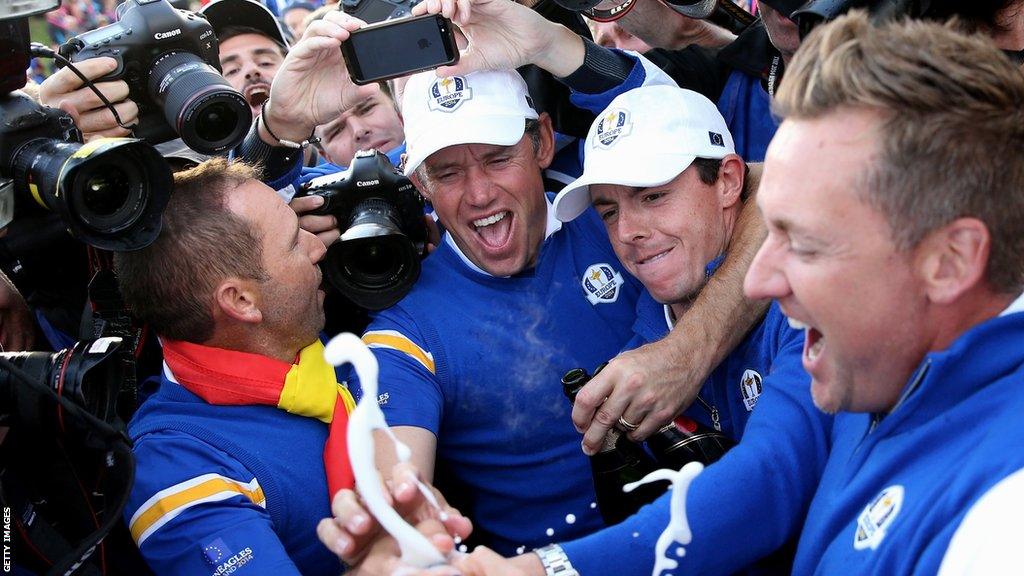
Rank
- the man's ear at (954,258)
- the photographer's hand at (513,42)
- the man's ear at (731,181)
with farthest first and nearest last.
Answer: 1. the photographer's hand at (513,42)
2. the man's ear at (731,181)
3. the man's ear at (954,258)

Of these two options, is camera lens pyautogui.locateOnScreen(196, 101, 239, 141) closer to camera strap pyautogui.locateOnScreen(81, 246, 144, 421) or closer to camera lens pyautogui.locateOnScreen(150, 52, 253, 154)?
camera lens pyautogui.locateOnScreen(150, 52, 253, 154)

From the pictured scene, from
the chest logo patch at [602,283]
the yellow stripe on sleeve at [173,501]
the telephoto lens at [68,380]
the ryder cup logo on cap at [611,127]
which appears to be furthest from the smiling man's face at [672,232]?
the telephoto lens at [68,380]

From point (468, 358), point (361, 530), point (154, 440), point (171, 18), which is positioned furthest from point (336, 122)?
point (361, 530)

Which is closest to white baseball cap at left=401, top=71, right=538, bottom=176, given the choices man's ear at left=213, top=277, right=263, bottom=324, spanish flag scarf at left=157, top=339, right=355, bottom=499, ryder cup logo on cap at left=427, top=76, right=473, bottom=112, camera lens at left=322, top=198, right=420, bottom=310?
ryder cup logo on cap at left=427, top=76, right=473, bottom=112

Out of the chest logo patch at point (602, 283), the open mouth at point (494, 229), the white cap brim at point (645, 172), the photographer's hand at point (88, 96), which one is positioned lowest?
the chest logo patch at point (602, 283)

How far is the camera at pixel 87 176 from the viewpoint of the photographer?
216 cm

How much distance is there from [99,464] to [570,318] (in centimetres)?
131

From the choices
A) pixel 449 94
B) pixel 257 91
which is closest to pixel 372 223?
pixel 449 94

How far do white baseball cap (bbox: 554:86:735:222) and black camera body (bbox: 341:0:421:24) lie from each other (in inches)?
25.1

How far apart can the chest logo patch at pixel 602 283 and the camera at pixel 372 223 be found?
1.57 ft

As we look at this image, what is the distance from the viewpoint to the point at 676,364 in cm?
245

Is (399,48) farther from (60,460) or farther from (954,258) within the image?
(954,258)

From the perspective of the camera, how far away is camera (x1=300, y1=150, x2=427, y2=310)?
2887mm

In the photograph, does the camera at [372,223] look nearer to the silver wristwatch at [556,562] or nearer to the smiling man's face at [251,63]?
the silver wristwatch at [556,562]
